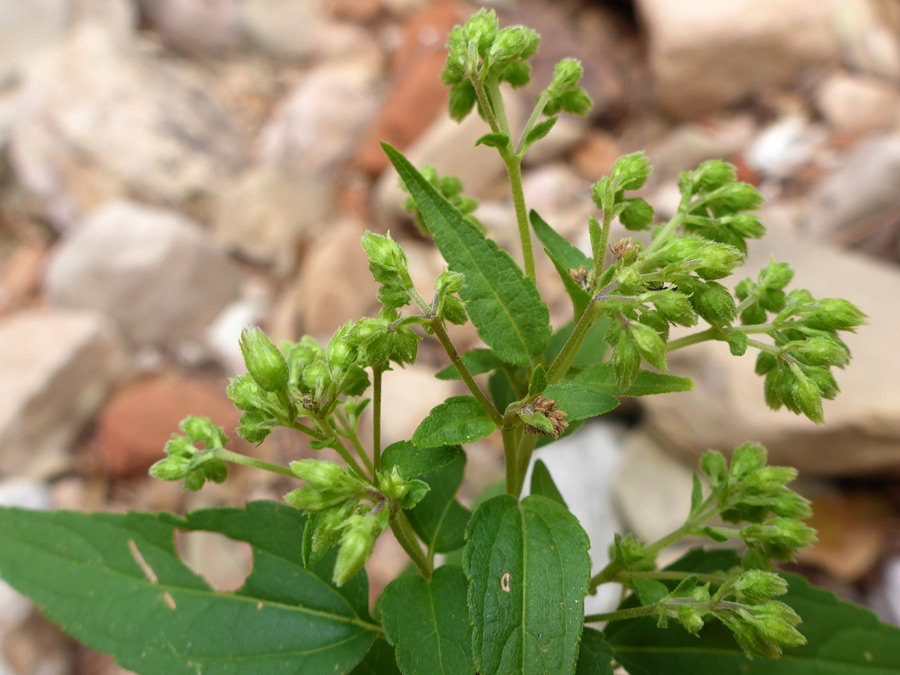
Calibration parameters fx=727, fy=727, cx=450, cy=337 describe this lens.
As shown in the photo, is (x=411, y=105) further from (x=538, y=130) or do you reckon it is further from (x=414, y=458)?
(x=414, y=458)

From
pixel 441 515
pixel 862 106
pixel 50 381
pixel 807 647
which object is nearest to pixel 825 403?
pixel 807 647

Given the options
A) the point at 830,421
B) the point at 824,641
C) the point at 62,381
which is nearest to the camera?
the point at 824,641

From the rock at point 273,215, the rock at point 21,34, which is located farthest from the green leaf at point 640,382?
the rock at point 21,34

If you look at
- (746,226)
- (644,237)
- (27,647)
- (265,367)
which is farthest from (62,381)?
(746,226)

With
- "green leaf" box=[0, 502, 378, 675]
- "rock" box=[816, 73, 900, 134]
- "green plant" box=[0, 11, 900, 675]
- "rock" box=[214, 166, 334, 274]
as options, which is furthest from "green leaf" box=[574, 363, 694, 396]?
"rock" box=[816, 73, 900, 134]

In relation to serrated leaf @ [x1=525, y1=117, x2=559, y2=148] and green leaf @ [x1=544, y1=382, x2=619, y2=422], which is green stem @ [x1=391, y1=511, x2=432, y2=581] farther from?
serrated leaf @ [x1=525, y1=117, x2=559, y2=148]

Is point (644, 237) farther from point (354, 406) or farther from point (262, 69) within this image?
point (262, 69)
